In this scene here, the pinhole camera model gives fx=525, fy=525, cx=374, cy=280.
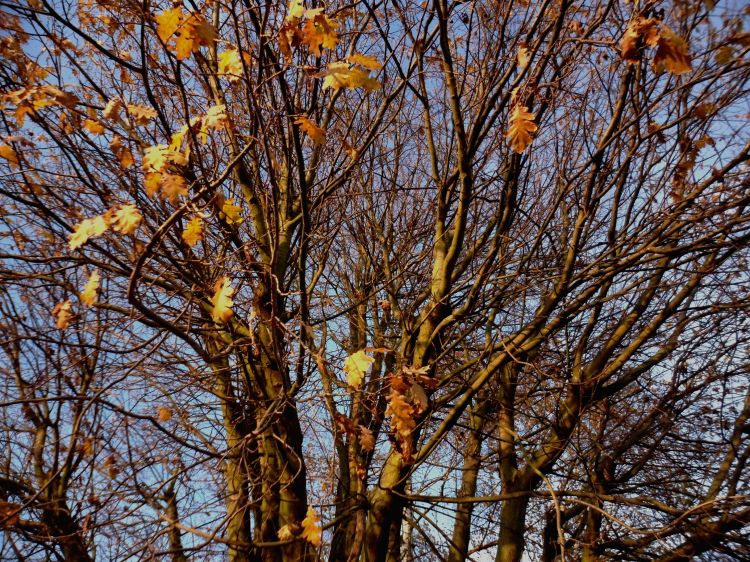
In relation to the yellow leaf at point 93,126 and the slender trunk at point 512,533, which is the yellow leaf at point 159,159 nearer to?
the yellow leaf at point 93,126

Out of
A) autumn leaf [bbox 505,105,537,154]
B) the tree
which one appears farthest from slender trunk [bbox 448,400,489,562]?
autumn leaf [bbox 505,105,537,154]

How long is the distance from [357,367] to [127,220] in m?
1.35

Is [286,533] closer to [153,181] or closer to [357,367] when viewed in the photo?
[357,367]

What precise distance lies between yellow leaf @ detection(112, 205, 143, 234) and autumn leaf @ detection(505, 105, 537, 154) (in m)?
2.08

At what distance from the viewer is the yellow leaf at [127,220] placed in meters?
2.34

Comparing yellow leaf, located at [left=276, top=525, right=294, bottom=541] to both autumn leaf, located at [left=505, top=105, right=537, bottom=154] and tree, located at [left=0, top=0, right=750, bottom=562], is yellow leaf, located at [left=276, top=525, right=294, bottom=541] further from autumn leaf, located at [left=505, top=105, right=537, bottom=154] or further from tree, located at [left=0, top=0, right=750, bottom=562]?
autumn leaf, located at [left=505, top=105, right=537, bottom=154]

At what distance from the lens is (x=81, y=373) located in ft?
14.8

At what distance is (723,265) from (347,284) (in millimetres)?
3827

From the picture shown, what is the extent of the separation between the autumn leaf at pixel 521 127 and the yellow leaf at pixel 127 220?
2079 millimetres

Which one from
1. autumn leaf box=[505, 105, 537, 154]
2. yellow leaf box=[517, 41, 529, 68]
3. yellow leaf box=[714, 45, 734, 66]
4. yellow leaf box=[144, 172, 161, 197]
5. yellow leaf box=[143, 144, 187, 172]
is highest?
yellow leaf box=[714, 45, 734, 66]

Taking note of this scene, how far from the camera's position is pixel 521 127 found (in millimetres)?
3068

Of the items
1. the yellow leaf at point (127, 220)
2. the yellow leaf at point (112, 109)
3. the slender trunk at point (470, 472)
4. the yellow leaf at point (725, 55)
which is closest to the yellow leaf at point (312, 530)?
the yellow leaf at point (127, 220)

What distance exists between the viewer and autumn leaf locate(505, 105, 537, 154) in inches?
120

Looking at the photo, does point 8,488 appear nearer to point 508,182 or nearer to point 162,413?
point 162,413
